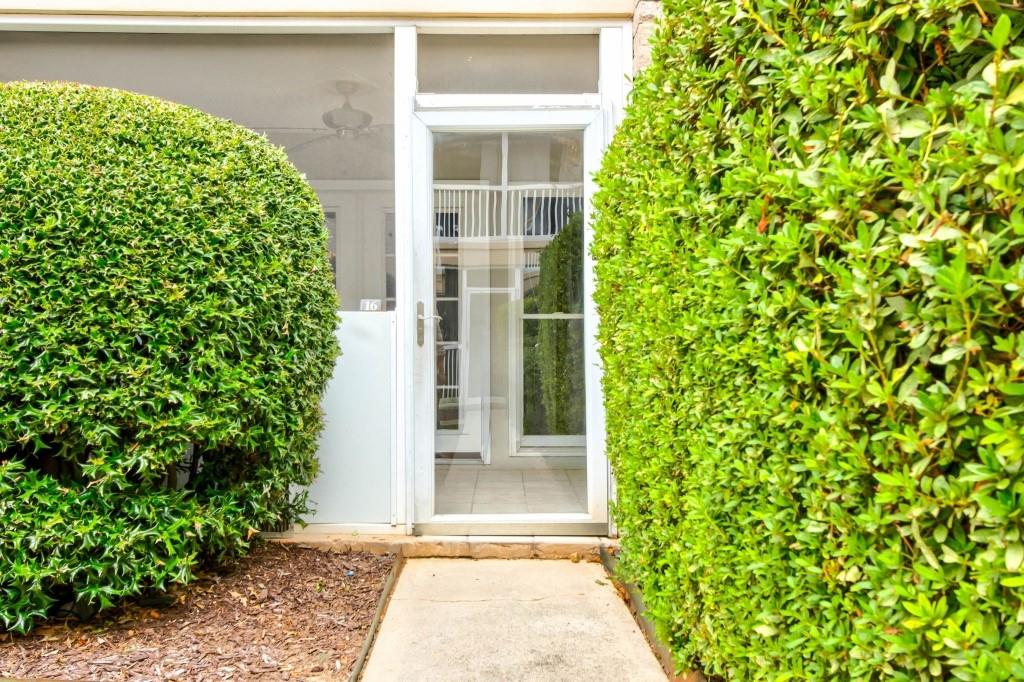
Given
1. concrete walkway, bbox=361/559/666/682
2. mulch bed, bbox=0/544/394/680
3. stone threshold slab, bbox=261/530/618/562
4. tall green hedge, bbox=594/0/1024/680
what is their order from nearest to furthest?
tall green hedge, bbox=594/0/1024/680 < mulch bed, bbox=0/544/394/680 < concrete walkway, bbox=361/559/666/682 < stone threshold slab, bbox=261/530/618/562

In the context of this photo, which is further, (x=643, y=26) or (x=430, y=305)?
(x=430, y=305)

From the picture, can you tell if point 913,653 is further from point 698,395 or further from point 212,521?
point 212,521

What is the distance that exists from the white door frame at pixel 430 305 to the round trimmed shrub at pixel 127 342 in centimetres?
89

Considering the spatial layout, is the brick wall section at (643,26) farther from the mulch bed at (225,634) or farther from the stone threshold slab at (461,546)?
the mulch bed at (225,634)

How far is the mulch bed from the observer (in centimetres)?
212

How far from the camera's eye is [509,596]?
284 centimetres

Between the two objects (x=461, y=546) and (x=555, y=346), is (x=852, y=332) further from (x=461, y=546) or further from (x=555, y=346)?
(x=461, y=546)

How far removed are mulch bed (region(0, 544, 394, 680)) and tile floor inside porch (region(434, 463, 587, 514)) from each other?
668 millimetres

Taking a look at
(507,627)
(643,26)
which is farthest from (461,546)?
(643,26)

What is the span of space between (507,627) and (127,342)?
1.82 meters

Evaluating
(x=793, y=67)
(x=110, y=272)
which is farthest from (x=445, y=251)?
(x=793, y=67)

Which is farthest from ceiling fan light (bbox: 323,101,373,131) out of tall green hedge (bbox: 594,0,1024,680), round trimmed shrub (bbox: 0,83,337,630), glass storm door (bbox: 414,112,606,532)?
tall green hedge (bbox: 594,0,1024,680)

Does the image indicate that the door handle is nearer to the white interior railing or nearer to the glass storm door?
the glass storm door

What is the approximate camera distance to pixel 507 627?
254 centimetres
